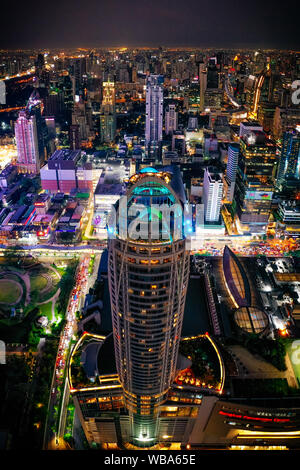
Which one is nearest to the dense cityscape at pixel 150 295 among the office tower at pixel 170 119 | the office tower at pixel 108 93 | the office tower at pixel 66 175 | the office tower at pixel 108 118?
the office tower at pixel 66 175

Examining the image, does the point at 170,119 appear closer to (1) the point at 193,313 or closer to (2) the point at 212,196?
(2) the point at 212,196

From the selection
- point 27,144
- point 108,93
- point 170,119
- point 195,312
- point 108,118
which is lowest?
point 195,312

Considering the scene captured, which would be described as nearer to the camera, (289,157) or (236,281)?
(236,281)

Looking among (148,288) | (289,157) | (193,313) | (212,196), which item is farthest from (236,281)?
(289,157)

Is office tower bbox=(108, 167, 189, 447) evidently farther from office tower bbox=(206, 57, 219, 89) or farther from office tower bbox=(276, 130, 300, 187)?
office tower bbox=(206, 57, 219, 89)

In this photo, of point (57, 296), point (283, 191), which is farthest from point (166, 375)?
point (283, 191)

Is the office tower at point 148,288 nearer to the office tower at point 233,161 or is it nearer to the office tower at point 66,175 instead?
the office tower at point 233,161
